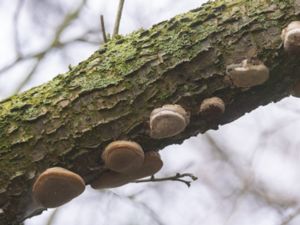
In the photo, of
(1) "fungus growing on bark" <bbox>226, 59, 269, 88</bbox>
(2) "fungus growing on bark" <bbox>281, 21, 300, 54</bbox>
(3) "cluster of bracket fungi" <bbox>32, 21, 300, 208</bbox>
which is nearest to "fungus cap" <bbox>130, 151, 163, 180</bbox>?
(3) "cluster of bracket fungi" <bbox>32, 21, 300, 208</bbox>

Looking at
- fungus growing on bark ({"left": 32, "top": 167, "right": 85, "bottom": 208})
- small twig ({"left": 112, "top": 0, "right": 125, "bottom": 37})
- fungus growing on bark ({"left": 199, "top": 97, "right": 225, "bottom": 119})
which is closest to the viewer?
fungus growing on bark ({"left": 32, "top": 167, "right": 85, "bottom": 208})

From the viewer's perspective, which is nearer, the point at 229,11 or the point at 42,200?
the point at 42,200

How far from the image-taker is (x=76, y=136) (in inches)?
62.3

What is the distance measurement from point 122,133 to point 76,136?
0.48ft

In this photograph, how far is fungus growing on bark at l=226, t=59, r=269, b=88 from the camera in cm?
156

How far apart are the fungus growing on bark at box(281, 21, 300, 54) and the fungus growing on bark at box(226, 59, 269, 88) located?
10cm

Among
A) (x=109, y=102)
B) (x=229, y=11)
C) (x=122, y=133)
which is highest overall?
(x=229, y=11)

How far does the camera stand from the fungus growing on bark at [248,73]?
156 centimetres

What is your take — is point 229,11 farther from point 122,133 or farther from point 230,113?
point 122,133

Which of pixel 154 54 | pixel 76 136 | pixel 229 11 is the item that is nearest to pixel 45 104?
pixel 76 136

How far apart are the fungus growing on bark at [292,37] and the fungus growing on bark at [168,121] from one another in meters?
0.39

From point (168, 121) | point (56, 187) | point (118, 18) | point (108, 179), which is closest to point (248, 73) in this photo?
point (168, 121)

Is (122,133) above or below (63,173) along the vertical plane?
above

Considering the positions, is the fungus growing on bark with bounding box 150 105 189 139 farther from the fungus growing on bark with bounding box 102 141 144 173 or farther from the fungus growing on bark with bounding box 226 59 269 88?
the fungus growing on bark with bounding box 226 59 269 88
